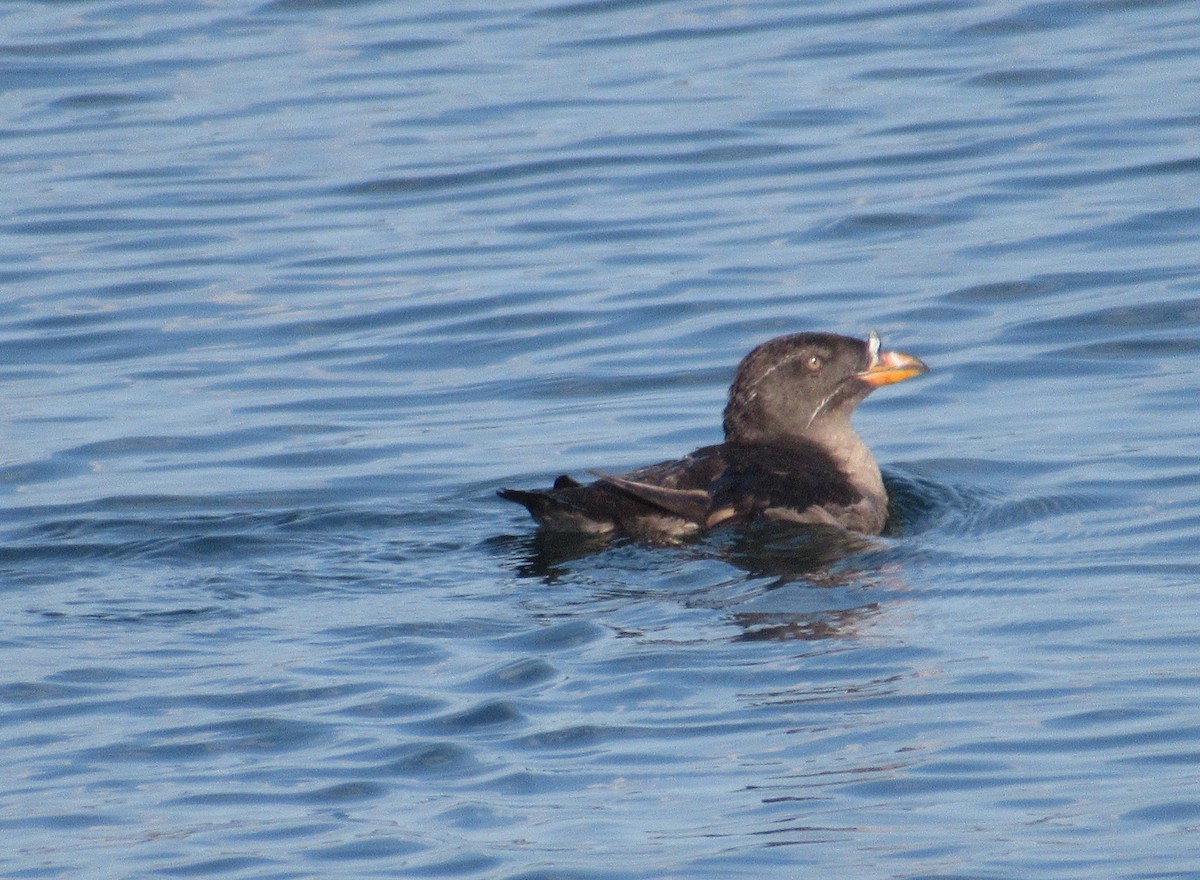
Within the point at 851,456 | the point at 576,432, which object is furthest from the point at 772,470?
the point at 576,432

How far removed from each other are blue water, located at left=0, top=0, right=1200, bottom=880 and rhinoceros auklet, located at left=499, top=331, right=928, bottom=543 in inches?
6.5

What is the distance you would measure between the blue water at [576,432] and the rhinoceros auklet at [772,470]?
6.5 inches

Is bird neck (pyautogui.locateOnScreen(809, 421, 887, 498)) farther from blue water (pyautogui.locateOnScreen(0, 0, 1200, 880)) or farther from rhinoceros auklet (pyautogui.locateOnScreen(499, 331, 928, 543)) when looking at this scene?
blue water (pyautogui.locateOnScreen(0, 0, 1200, 880))

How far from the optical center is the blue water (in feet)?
18.8

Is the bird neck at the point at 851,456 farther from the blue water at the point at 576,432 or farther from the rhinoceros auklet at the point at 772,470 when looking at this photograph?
the blue water at the point at 576,432

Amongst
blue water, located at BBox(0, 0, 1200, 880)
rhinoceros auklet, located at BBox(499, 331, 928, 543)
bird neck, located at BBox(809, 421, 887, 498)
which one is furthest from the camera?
bird neck, located at BBox(809, 421, 887, 498)

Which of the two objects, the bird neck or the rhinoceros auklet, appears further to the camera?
the bird neck

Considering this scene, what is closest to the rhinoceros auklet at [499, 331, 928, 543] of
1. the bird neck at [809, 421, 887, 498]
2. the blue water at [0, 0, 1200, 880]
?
the bird neck at [809, 421, 887, 498]

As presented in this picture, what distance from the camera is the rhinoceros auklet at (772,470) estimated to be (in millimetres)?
8258

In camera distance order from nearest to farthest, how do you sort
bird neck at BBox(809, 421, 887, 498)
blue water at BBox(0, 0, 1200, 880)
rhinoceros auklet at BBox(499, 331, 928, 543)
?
blue water at BBox(0, 0, 1200, 880), rhinoceros auklet at BBox(499, 331, 928, 543), bird neck at BBox(809, 421, 887, 498)

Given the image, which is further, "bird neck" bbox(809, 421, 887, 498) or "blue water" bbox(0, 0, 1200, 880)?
"bird neck" bbox(809, 421, 887, 498)

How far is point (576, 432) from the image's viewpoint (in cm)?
1033

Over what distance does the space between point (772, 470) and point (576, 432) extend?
6.33 ft

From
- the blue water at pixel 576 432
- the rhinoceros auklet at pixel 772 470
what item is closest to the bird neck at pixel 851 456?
the rhinoceros auklet at pixel 772 470
